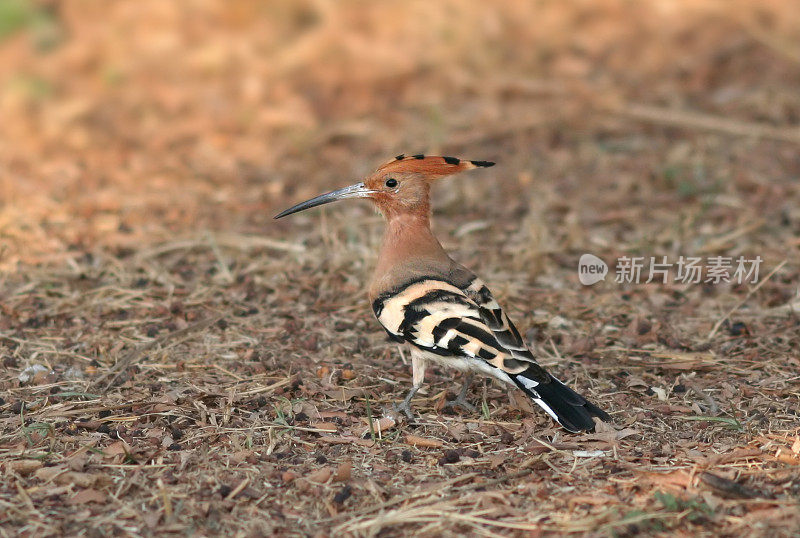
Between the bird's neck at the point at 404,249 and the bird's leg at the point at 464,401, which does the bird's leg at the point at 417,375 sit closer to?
the bird's leg at the point at 464,401

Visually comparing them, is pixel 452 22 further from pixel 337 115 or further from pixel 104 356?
pixel 104 356

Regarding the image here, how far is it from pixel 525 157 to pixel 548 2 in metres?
3.15

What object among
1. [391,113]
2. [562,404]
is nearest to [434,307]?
[562,404]

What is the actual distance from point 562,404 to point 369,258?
2052 millimetres

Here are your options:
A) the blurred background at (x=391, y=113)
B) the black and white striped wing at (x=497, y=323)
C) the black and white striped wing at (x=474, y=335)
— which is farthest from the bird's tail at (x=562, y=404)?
the blurred background at (x=391, y=113)

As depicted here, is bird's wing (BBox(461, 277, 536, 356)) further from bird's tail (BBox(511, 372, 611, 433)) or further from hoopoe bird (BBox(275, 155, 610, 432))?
bird's tail (BBox(511, 372, 611, 433))

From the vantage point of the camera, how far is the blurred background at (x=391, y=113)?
6.31 metres

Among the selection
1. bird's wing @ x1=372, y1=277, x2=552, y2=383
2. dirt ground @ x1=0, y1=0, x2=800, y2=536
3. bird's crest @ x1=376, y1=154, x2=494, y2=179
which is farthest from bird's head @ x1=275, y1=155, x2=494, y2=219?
dirt ground @ x1=0, y1=0, x2=800, y2=536

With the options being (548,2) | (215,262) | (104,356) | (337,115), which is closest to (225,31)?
(337,115)

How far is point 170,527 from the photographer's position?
307 cm
